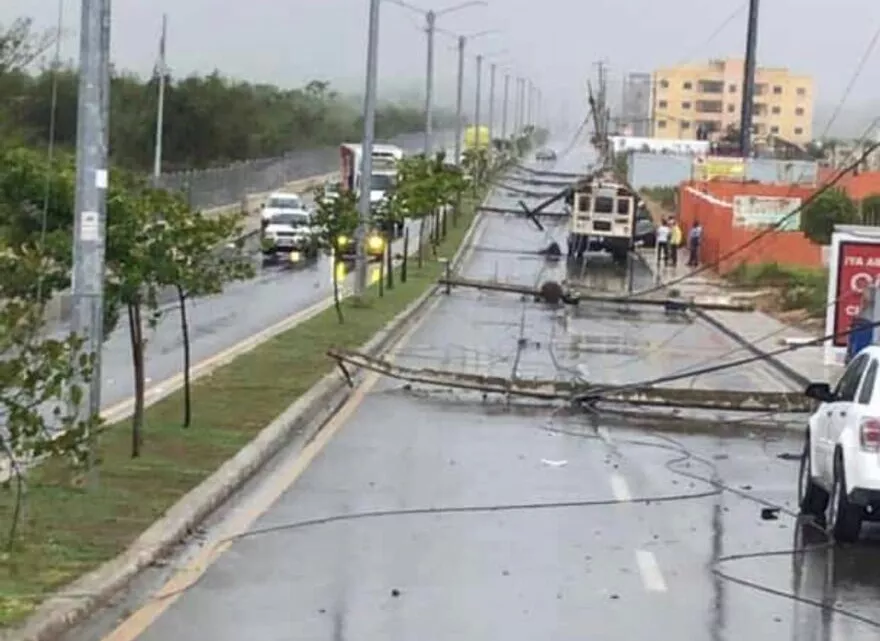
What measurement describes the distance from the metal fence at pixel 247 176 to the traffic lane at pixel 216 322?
7.38 m

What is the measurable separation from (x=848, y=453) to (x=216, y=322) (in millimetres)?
26001

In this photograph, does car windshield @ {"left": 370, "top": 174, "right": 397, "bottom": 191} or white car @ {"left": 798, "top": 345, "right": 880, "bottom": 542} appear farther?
car windshield @ {"left": 370, "top": 174, "right": 397, "bottom": 191}

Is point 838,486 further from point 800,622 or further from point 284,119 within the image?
point 284,119

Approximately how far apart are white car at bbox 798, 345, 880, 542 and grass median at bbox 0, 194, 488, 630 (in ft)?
16.3

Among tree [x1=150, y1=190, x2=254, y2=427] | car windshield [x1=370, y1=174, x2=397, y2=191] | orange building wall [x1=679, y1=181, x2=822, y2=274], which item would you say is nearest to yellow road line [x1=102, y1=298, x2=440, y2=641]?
tree [x1=150, y1=190, x2=254, y2=427]

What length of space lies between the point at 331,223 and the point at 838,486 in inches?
1043

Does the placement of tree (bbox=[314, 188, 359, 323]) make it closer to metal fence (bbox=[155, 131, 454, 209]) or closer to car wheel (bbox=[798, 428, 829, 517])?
metal fence (bbox=[155, 131, 454, 209])

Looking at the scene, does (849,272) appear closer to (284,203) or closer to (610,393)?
(610,393)

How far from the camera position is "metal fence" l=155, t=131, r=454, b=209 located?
81125mm

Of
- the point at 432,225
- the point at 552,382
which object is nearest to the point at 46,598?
→ the point at 552,382

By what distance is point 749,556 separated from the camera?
13797 millimetres

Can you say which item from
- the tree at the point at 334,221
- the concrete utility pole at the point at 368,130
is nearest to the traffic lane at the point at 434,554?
the tree at the point at 334,221

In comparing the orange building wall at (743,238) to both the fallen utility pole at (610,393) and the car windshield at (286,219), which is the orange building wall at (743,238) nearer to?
the car windshield at (286,219)

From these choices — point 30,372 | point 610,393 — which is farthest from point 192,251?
point 610,393
